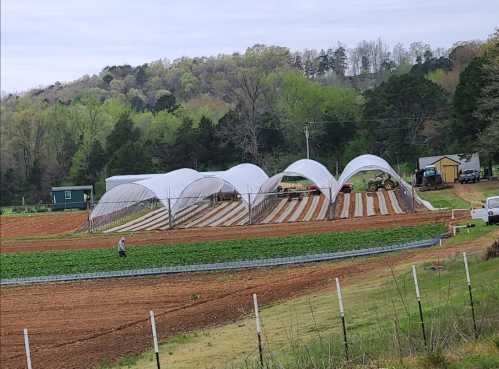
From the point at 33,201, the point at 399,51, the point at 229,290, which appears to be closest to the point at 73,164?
the point at 33,201

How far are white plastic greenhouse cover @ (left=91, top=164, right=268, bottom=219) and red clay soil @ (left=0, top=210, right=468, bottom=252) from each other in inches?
162

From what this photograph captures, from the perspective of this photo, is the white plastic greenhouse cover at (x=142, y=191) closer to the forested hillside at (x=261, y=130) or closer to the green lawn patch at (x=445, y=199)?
the green lawn patch at (x=445, y=199)

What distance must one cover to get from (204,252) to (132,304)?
11.5m

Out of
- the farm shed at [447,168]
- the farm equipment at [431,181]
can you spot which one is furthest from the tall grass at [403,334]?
the farm shed at [447,168]

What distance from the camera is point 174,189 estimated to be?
182ft

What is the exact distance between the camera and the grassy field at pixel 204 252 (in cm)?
3434

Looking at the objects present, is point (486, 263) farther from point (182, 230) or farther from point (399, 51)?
point (399, 51)

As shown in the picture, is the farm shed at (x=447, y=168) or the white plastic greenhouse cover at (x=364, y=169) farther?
the farm shed at (x=447, y=168)

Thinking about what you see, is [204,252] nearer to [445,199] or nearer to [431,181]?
[445,199]

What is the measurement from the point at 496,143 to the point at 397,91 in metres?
36.1

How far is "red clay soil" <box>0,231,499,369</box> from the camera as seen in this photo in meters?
19.7

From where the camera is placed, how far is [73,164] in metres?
106

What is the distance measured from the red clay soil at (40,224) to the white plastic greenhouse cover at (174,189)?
4.94 metres

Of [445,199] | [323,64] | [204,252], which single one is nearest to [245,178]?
[445,199]
